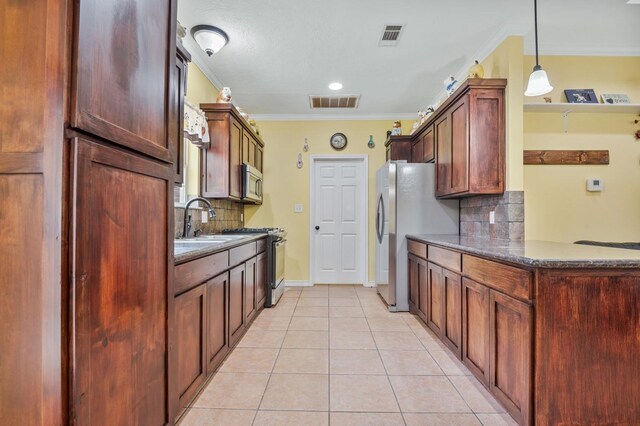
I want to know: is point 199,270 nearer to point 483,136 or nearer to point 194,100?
point 194,100

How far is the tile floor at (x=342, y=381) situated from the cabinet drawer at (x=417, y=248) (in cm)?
70

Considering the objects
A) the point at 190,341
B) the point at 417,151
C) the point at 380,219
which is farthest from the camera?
the point at 417,151

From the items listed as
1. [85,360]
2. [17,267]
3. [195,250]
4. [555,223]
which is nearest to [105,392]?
[85,360]

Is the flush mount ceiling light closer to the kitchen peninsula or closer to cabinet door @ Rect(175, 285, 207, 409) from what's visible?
cabinet door @ Rect(175, 285, 207, 409)

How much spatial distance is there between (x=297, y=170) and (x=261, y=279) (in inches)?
80.0

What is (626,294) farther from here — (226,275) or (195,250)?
(226,275)

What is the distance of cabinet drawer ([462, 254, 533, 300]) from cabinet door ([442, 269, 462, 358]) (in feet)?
0.74

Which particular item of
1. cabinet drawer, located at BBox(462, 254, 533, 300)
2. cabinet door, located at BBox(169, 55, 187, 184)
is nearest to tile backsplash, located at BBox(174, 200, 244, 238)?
cabinet door, located at BBox(169, 55, 187, 184)

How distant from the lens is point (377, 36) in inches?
113

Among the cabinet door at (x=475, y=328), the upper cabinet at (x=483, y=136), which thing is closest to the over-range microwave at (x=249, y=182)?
the upper cabinet at (x=483, y=136)

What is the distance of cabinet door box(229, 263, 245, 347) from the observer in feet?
8.14

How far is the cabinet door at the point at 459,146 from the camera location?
288 centimetres

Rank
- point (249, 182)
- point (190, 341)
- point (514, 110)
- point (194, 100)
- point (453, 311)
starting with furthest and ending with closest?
1. point (249, 182)
2. point (194, 100)
3. point (514, 110)
4. point (453, 311)
5. point (190, 341)

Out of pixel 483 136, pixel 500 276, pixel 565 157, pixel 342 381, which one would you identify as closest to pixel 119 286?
pixel 342 381
